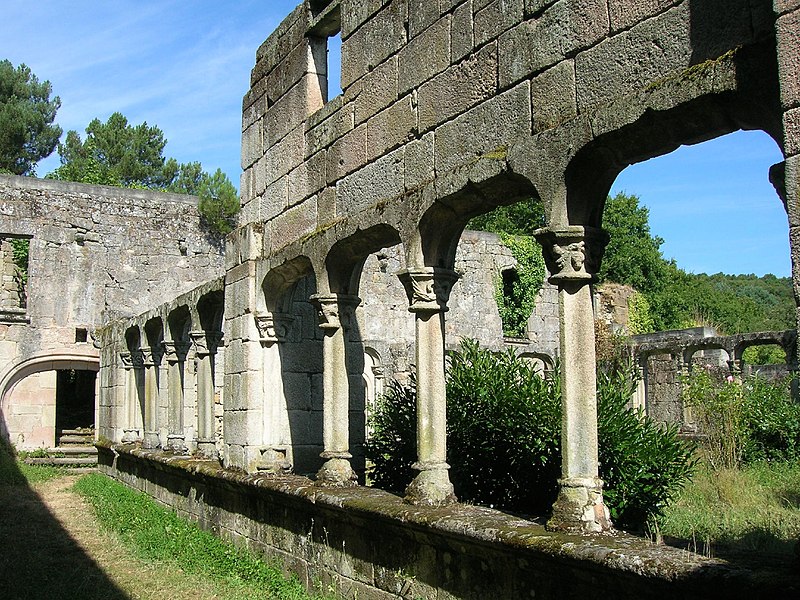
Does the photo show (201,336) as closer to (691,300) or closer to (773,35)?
(773,35)

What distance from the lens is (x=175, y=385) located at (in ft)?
37.0

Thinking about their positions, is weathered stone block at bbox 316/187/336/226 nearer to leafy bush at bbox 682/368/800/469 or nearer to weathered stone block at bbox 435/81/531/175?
weathered stone block at bbox 435/81/531/175

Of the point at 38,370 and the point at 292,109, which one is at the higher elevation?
the point at 292,109

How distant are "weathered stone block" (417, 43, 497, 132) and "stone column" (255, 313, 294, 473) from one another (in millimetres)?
2769

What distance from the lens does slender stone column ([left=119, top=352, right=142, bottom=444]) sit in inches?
536

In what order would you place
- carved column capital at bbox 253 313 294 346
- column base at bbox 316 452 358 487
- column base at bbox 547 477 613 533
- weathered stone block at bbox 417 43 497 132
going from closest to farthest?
column base at bbox 547 477 613 533 < weathered stone block at bbox 417 43 497 132 < column base at bbox 316 452 358 487 < carved column capital at bbox 253 313 294 346

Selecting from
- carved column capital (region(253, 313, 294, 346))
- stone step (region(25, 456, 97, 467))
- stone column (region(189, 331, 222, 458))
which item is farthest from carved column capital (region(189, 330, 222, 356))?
stone step (region(25, 456, 97, 467))

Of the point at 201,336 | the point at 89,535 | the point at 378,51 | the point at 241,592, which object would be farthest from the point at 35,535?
the point at 378,51

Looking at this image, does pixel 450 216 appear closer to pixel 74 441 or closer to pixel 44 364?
pixel 44 364

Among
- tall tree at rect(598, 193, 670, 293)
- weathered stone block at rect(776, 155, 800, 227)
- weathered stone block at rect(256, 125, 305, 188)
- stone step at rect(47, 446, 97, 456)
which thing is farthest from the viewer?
tall tree at rect(598, 193, 670, 293)

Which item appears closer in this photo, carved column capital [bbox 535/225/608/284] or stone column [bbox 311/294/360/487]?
carved column capital [bbox 535/225/608/284]

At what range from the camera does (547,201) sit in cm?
452

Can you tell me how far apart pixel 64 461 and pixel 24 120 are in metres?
22.8

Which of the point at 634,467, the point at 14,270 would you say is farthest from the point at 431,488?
the point at 14,270
